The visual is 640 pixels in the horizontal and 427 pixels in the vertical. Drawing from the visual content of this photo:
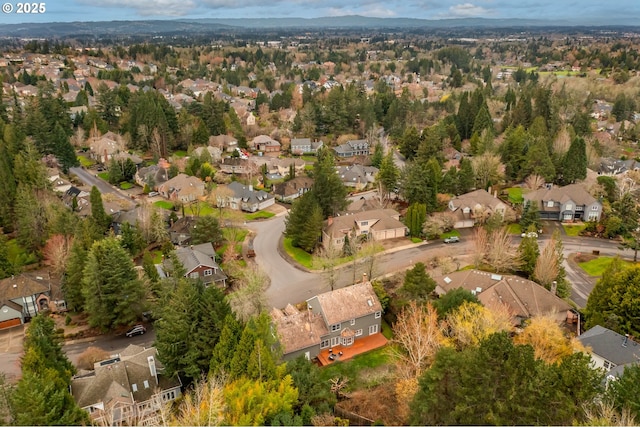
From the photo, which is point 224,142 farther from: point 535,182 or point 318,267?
point 535,182

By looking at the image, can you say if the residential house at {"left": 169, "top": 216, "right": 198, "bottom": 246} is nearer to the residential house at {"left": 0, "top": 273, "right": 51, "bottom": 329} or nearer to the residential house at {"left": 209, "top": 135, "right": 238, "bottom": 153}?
the residential house at {"left": 0, "top": 273, "right": 51, "bottom": 329}

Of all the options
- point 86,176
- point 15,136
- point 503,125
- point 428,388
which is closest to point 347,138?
point 503,125

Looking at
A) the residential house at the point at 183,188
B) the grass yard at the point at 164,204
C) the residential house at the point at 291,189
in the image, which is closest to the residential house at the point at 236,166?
the residential house at the point at 291,189

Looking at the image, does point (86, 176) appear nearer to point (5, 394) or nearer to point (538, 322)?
point (5, 394)

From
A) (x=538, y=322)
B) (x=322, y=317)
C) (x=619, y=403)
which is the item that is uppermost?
(x=619, y=403)

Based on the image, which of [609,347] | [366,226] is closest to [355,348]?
[609,347]

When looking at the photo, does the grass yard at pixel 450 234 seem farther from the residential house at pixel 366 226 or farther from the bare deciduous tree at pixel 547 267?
the bare deciduous tree at pixel 547 267
